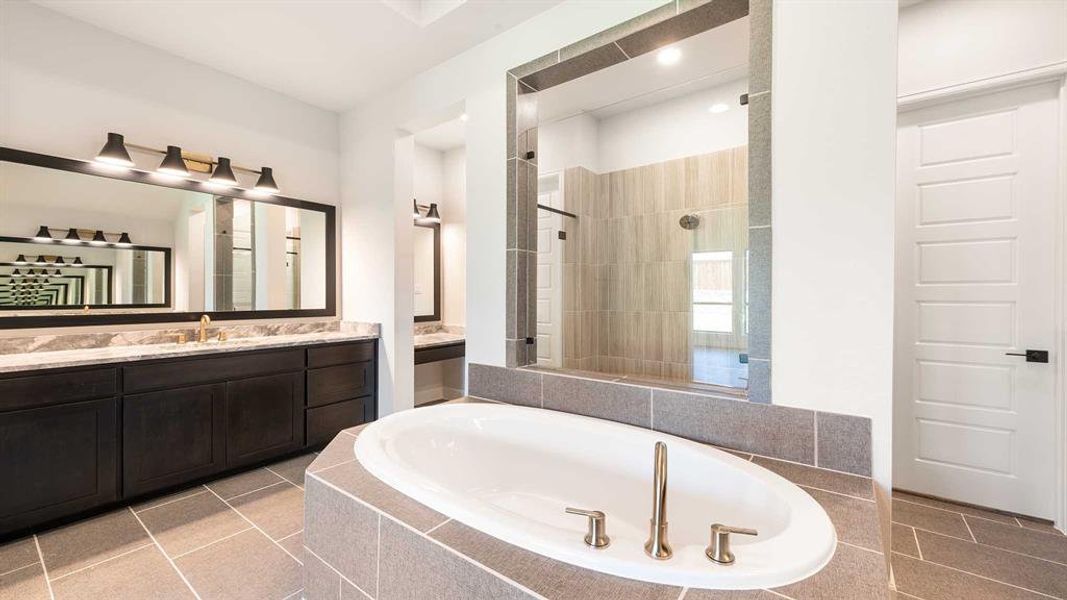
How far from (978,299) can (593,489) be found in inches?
91.5

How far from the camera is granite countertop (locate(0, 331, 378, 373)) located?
6.40 ft

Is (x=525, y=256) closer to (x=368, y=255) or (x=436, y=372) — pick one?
(x=368, y=255)

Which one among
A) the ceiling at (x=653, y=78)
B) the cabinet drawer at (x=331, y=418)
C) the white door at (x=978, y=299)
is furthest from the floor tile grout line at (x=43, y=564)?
the white door at (x=978, y=299)

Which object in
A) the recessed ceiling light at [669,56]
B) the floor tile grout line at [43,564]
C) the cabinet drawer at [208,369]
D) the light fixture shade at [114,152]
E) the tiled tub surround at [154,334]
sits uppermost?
the recessed ceiling light at [669,56]

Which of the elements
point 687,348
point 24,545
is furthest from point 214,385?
point 687,348

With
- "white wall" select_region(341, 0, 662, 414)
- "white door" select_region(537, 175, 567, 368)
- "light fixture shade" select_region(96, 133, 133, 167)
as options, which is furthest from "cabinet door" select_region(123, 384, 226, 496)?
"white door" select_region(537, 175, 567, 368)

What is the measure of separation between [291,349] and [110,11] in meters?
2.06

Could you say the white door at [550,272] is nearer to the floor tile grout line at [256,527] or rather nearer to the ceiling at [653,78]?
the ceiling at [653,78]

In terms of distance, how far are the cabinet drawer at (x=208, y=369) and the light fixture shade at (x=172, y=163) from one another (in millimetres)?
1195

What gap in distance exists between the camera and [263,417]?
270cm

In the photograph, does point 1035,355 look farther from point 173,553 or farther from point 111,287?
point 111,287

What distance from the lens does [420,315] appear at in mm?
4281

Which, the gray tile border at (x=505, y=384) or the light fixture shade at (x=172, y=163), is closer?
the gray tile border at (x=505, y=384)

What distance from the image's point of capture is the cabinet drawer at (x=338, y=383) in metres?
2.96
